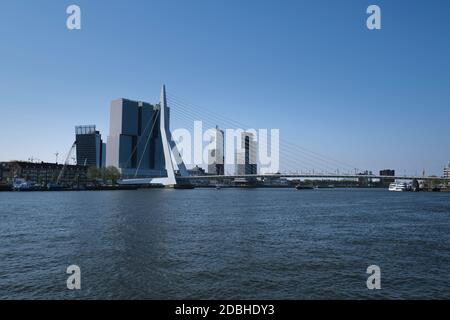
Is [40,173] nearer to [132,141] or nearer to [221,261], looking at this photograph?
[132,141]

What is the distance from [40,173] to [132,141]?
1849 inches

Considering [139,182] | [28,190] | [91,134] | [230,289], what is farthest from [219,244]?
[91,134]

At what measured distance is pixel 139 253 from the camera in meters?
14.2

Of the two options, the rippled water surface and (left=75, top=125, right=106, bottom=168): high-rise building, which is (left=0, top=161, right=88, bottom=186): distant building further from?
the rippled water surface

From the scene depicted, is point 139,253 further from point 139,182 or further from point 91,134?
point 91,134

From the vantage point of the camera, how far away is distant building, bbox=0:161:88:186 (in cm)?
11106

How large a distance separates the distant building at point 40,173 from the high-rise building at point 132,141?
64.4 feet

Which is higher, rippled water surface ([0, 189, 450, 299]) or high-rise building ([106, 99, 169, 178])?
high-rise building ([106, 99, 169, 178])

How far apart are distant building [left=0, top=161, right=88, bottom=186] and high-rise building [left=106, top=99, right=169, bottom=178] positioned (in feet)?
64.4

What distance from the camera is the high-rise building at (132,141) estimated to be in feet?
497

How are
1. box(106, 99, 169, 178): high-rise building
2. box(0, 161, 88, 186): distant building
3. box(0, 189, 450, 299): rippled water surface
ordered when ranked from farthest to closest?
box(106, 99, 169, 178): high-rise building
box(0, 161, 88, 186): distant building
box(0, 189, 450, 299): rippled water surface

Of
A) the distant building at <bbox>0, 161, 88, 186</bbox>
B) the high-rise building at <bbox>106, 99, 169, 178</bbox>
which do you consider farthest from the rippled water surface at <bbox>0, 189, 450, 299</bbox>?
the high-rise building at <bbox>106, 99, 169, 178</bbox>
